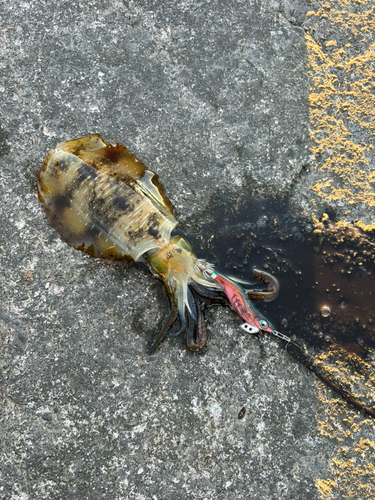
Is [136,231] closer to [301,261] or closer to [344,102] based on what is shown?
[301,261]

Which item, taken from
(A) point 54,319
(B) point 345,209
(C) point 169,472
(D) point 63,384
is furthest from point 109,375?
(B) point 345,209

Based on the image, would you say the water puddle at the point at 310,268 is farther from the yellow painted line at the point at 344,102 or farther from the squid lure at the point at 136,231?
the yellow painted line at the point at 344,102

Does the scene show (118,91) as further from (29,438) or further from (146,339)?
(29,438)

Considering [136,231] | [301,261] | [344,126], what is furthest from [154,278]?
[344,126]

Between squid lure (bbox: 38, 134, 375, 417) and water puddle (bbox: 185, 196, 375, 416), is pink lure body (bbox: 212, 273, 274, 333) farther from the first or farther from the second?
water puddle (bbox: 185, 196, 375, 416)

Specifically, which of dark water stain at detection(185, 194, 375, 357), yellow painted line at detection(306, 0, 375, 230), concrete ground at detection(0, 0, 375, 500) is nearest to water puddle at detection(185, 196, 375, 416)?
dark water stain at detection(185, 194, 375, 357)

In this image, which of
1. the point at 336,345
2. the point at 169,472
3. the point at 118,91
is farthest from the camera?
the point at 118,91

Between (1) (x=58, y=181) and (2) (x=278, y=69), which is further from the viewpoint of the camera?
(2) (x=278, y=69)
